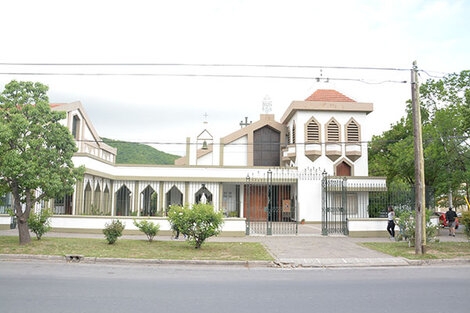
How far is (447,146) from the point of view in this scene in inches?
870

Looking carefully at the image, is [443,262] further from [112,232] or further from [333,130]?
[333,130]

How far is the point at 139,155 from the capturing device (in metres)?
78.4

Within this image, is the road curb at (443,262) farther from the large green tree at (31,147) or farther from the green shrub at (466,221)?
the large green tree at (31,147)

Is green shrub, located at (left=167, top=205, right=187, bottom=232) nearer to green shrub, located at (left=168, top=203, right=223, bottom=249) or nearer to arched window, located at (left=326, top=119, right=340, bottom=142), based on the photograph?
green shrub, located at (left=168, top=203, right=223, bottom=249)

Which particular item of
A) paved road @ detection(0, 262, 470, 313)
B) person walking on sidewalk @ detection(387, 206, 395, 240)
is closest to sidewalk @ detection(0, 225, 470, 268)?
person walking on sidewalk @ detection(387, 206, 395, 240)

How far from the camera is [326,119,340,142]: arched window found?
95.0 feet

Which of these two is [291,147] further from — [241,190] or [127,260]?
[127,260]

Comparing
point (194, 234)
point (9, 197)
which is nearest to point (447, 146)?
point (194, 234)

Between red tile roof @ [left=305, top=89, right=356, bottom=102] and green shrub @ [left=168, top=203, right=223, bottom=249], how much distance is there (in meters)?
19.3

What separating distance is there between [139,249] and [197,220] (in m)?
2.21

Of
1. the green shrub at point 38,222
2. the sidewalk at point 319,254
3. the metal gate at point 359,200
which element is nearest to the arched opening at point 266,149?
the metal gate at point 359,200

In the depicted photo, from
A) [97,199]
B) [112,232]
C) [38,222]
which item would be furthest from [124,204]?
[112,232]

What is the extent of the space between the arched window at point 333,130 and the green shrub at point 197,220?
1755 cm

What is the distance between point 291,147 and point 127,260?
1968 cm
